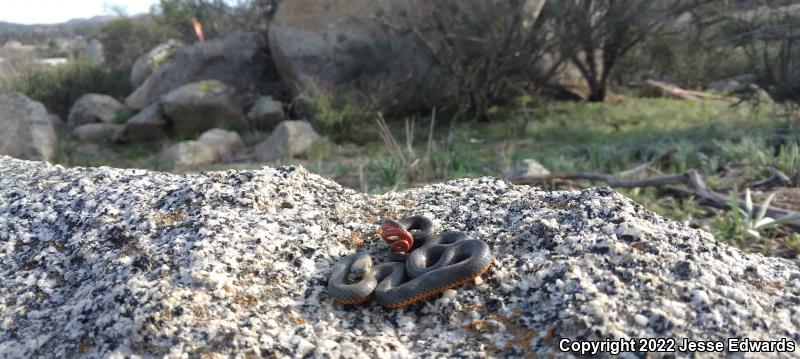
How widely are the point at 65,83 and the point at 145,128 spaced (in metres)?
5.46

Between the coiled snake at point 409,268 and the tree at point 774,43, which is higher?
the tree at point 774,43

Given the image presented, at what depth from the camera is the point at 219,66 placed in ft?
47.7

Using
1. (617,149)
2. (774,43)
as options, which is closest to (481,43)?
(617,149)

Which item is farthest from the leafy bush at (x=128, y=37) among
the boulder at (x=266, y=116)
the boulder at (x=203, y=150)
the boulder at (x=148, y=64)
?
the boulder at (x=203, y=150)

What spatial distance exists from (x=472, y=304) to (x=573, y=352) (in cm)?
34

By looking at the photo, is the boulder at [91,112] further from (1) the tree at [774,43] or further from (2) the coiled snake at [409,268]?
(2) the coiled snake at [409,268]

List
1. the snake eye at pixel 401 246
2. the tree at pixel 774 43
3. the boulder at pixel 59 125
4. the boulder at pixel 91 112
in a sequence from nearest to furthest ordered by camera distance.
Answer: the snake eye at pixel 401 246 → the tree at pixel 774 43 → the boulder at pixel 59 125 → the boulder at pixel 91 112

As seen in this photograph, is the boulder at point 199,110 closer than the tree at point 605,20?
No

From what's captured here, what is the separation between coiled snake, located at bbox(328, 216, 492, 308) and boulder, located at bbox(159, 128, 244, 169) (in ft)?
26.2

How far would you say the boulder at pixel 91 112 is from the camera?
1368 centimetres

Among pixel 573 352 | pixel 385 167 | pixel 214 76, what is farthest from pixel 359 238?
pixel 214 76

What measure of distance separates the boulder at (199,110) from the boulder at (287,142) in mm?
2301

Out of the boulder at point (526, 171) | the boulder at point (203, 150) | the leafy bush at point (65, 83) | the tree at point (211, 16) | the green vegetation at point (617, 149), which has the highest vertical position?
the tree at point (211, 16)

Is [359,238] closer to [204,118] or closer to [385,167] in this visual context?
[385,167]
